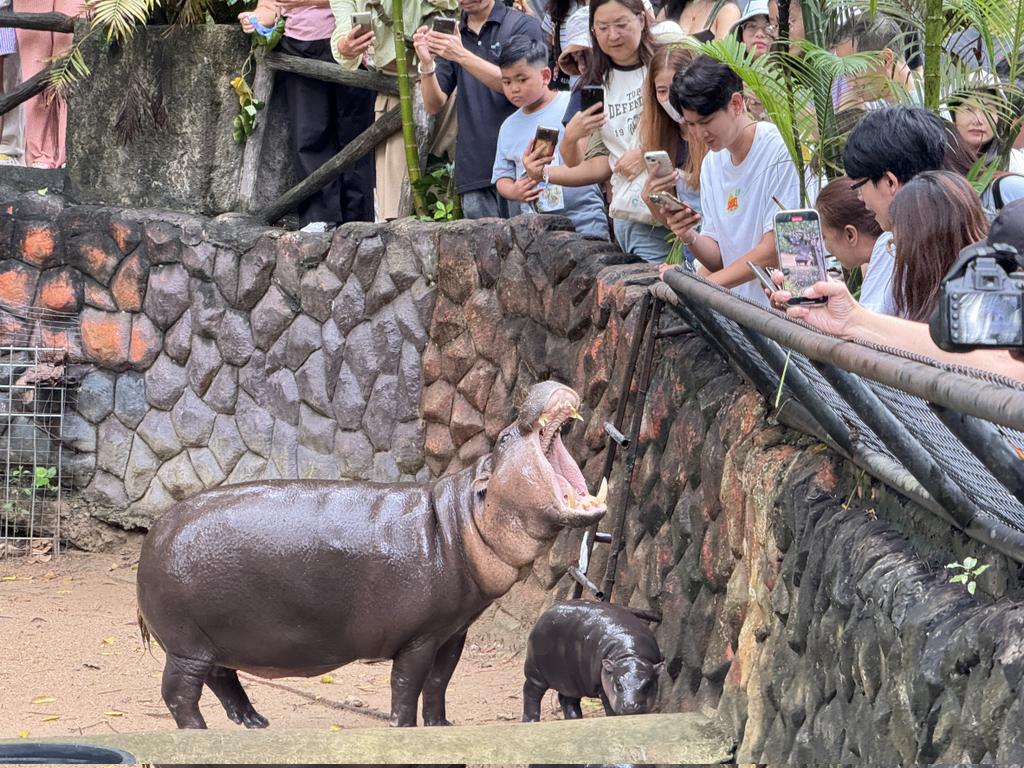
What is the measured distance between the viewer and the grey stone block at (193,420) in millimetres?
7930

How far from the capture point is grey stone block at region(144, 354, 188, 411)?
8.00 metres

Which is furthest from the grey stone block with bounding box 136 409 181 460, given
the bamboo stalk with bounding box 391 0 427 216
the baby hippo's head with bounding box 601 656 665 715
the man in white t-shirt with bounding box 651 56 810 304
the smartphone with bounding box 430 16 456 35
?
the baby hippo's head with bounding box 601 656 665 715

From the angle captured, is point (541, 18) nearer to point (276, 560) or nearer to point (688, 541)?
point (688, 541)

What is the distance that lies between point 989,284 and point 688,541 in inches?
101

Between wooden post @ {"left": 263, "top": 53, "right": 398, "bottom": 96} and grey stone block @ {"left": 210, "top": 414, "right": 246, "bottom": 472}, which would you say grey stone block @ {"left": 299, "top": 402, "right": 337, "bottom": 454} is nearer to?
grey stone block @ {"left": 210, "top": 414, "right": 246, "bottom": 472}

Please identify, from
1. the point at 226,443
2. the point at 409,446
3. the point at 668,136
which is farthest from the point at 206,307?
the point at 668,136

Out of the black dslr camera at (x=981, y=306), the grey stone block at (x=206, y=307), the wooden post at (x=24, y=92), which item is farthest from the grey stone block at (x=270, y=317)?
the black dslr camera at (x=981, y=306)

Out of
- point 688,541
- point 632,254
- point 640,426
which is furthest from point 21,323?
point 688,541

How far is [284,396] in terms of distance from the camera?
768cm

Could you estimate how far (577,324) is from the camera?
5.75m

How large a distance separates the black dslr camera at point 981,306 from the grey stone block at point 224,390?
6424 mm

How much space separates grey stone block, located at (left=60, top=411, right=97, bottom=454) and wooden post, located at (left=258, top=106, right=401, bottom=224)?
1.55m

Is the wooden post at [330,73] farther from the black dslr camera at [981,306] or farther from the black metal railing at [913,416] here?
the black dslr camera at [981,306]

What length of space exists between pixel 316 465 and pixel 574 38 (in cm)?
272
